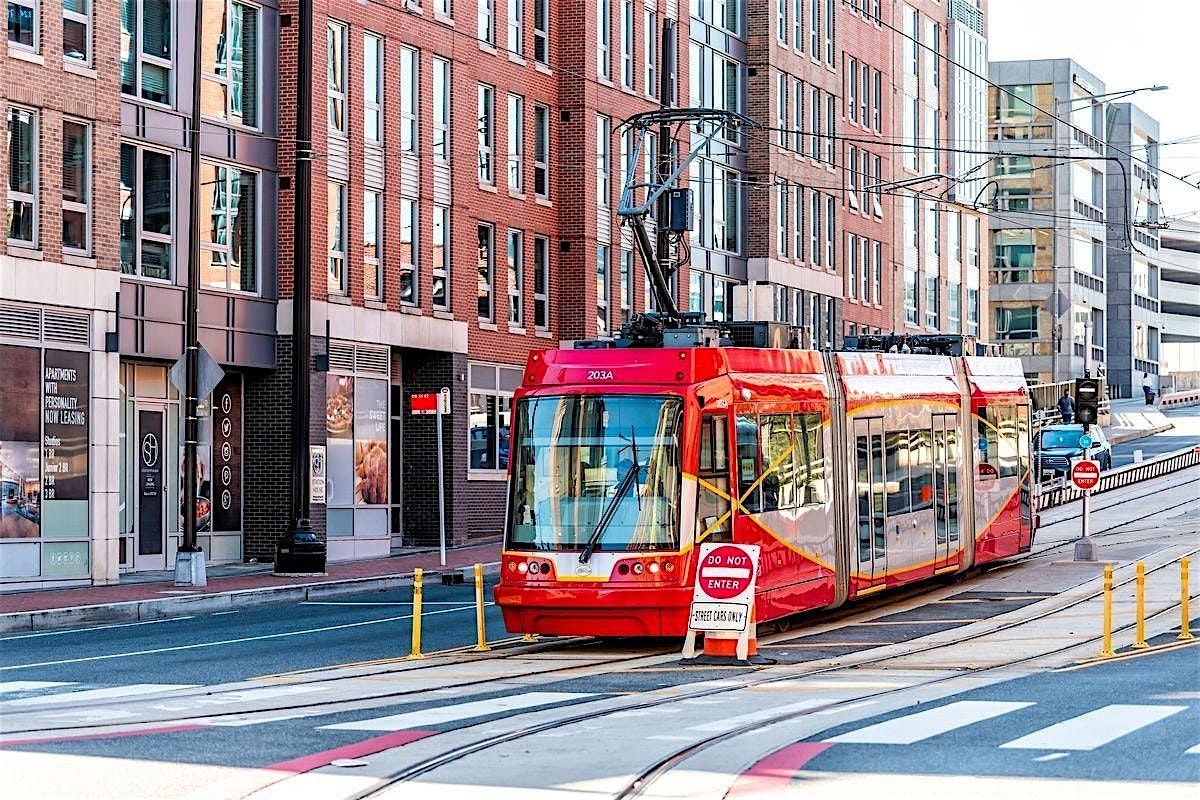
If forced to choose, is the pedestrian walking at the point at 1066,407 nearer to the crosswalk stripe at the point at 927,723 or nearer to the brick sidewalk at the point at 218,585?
the brick sidewalk at the point at 218,585

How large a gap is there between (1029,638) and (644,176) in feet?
94.7

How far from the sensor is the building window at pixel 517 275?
147 ft

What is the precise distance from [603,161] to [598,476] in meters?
28.4

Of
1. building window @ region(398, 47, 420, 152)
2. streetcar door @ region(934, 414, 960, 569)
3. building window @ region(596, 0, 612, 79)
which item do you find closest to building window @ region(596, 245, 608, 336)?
building window @ region(596, 0, 612, 79)

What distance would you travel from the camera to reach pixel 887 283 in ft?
224

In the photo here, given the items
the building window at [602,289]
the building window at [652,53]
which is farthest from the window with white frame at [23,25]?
the building window at [652,53]

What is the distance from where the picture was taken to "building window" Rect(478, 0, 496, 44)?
42938mm

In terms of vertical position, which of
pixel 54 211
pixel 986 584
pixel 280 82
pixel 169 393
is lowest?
pixel 986 584

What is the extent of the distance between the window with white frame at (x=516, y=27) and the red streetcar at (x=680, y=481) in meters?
21.3

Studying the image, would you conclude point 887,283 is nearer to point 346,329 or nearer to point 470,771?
point 346,329

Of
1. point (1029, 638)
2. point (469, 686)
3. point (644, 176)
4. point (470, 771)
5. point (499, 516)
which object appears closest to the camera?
point (470, 771)

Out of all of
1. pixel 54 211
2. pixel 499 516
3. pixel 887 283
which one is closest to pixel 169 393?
pixel 54 211

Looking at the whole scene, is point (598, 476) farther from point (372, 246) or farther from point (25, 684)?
point (372, 246)

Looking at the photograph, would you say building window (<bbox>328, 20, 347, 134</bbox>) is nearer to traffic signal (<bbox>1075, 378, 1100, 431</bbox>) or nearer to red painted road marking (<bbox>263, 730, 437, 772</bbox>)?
traffic signal (<bbox>1075, 378, 1100, 431</bbox>)
